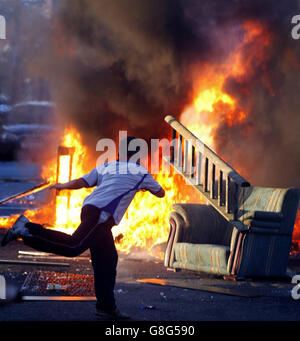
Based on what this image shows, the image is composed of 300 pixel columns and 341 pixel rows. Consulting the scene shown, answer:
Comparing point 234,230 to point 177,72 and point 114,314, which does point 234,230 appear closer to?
point 114,314

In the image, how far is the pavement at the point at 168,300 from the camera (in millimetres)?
4375

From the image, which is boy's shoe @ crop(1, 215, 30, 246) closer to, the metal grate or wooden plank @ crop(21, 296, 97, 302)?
wooden plank @ crop(21, 296, 97, 302)

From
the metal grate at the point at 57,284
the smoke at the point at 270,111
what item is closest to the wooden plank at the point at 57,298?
the metal grate at the point at 57,284

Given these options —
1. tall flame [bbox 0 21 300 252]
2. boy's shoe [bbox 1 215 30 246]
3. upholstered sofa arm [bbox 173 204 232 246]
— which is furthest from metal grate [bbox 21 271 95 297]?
tall flame [bbox 0 21 300 252]

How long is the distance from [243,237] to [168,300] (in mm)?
1687

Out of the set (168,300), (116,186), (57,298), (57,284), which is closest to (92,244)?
(116,186)

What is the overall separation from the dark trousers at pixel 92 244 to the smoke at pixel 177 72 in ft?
23.3

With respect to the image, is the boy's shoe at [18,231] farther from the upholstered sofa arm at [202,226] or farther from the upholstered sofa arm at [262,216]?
the upholstered sofa arm at [202,226]

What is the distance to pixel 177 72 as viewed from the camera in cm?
1152

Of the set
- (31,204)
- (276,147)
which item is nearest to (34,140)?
(31,204)

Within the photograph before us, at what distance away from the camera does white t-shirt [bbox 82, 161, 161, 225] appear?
4.43m

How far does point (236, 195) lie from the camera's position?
752cm
